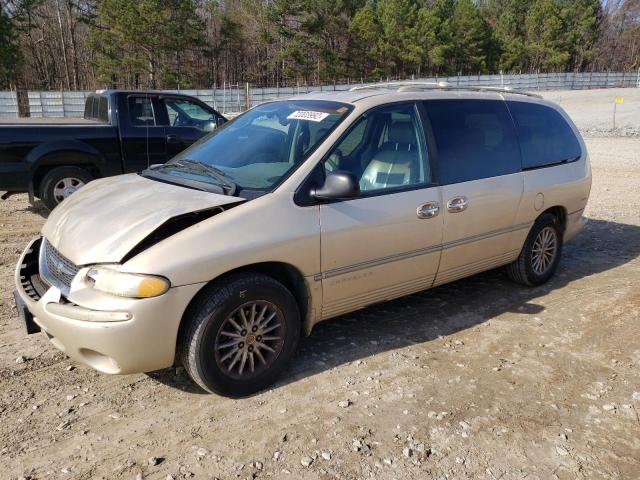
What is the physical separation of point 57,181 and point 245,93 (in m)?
39.0

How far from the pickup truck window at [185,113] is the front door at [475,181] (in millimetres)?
5101

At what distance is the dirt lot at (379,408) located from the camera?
9.55 ft

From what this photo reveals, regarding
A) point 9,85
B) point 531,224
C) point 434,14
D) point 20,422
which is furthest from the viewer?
point 434,14

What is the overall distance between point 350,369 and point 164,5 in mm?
51848

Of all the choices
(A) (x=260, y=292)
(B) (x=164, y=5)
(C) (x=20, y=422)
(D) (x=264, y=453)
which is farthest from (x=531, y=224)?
(B) (x=164, y=5)

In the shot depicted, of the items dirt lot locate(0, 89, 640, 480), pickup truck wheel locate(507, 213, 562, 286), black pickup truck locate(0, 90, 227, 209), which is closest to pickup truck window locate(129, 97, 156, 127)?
black pickup truck locate(0, 90, 227, 209)

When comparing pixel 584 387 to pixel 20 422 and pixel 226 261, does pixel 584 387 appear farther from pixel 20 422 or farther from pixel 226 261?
pixel 20 422

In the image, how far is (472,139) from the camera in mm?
4637

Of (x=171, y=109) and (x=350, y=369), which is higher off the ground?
(x=171, y=109)

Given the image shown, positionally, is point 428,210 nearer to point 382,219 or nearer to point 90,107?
point 382,219

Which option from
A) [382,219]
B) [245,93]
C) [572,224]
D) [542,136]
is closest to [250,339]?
[382,219]

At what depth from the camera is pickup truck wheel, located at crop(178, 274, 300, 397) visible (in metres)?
3.23

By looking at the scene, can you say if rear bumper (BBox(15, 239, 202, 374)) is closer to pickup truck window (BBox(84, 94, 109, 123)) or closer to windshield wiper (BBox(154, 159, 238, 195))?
windshield wiper (BBox(154, 159, 238, 195))

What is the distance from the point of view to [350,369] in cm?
386
